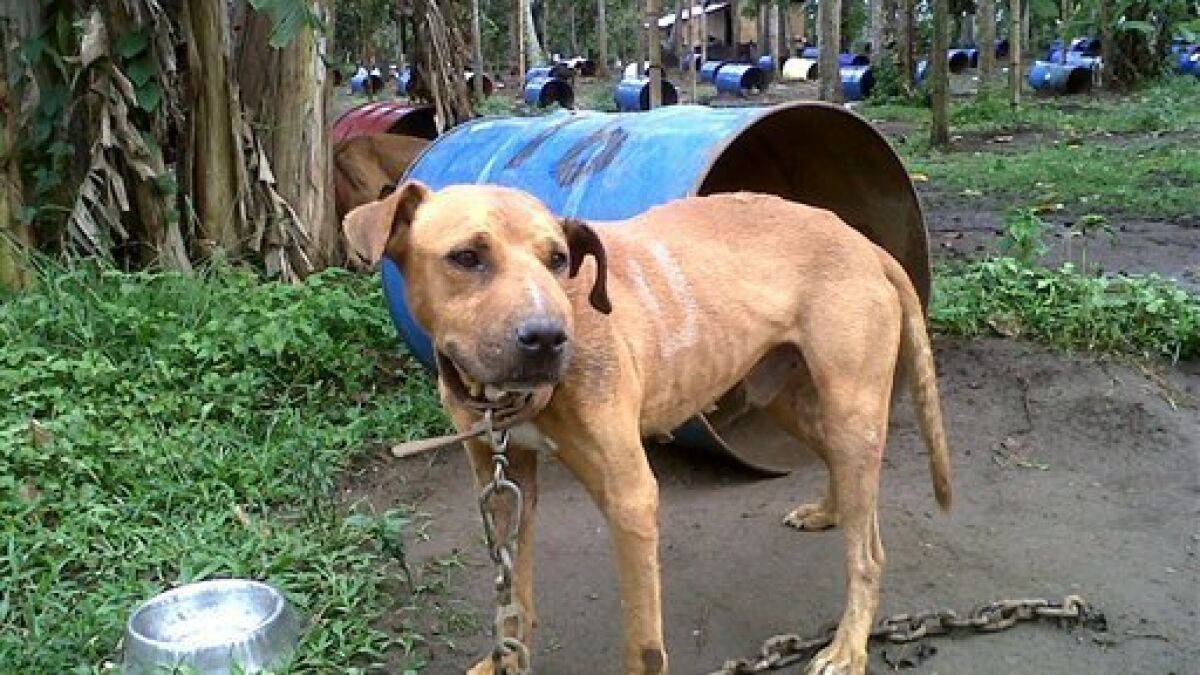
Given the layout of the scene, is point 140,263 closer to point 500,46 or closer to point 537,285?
point 537,285

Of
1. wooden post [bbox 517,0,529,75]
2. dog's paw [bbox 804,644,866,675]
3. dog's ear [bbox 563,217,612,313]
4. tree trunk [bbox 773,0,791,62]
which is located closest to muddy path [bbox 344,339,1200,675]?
dog's paw [bbox 804,644,866,675]

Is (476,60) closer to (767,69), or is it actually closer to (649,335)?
(649,335)

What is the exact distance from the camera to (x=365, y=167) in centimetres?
844

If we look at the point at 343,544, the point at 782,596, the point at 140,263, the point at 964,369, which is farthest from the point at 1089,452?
the point at 140,263

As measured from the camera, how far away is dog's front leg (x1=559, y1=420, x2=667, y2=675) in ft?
A: 10.1

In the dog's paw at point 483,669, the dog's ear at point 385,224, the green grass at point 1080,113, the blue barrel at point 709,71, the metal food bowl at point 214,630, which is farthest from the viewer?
the blue barrel at point 709,71

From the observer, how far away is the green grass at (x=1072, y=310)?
6.21 meters

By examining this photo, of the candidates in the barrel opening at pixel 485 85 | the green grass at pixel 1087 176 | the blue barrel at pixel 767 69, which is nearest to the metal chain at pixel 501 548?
the barrel opening at pixel 485 85

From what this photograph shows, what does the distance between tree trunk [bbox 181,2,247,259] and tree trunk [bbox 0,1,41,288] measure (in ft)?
2.81

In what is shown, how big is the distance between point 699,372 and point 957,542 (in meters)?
1.65

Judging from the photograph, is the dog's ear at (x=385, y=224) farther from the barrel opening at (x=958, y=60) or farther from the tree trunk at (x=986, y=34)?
the barrel opening at (x=958, y=60)

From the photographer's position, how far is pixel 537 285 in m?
2.70

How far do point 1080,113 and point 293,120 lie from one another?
14453mm

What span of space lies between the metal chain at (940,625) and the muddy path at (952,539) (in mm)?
53
